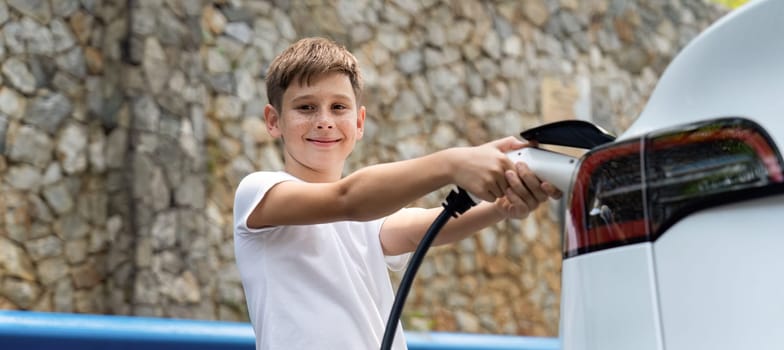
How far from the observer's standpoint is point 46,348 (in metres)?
2.42

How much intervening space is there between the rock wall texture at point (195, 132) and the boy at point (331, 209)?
4.45 metres

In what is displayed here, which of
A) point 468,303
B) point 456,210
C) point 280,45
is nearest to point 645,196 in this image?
point 456,210

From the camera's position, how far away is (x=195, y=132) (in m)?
6.64

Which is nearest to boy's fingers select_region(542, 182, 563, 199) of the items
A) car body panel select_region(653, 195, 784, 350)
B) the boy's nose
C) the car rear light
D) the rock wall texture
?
the car rear light

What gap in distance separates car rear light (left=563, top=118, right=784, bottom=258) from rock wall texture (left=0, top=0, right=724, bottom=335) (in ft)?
17.3

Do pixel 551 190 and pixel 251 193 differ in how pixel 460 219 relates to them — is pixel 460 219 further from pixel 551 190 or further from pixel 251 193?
pixel 551 190

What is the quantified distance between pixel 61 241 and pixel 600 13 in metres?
5.68

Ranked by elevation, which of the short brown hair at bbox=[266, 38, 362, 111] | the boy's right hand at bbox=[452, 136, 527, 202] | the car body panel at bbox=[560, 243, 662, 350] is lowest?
the car body panel at bbox=[560, 243, 662, 350]

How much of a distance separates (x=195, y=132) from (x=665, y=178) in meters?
5.76

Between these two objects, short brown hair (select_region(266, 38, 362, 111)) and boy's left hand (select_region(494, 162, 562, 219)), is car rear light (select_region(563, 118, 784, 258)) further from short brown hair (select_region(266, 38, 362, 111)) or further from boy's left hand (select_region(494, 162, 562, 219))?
short brown hair (select_region(266, 38, 362, 111))

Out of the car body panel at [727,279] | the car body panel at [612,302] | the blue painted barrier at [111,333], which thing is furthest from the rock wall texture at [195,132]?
the car body panel at [727,279]

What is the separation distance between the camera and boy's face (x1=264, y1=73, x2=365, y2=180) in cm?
186

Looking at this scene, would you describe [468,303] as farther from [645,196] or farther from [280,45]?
[645,196]

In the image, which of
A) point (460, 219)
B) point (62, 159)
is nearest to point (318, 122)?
point (460, 219)
